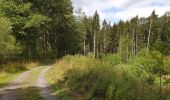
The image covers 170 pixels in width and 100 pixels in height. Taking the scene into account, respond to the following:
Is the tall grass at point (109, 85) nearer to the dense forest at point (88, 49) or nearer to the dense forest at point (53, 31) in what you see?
the dense forest at point (88, 49)

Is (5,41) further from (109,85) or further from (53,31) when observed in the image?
(53,31)

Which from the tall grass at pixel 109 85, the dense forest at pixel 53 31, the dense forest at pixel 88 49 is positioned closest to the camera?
the tall grass at pixel 109 85

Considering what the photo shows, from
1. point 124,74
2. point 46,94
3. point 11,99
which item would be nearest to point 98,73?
point 124,74

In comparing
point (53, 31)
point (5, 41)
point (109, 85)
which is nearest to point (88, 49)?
point (53, 31)

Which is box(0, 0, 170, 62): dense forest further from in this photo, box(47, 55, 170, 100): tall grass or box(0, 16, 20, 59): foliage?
box(47, 55, 170, 100): tall grass

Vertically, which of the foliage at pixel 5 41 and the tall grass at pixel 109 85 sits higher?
the foliage at pixel 5 41

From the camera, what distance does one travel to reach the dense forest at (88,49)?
1658 cm

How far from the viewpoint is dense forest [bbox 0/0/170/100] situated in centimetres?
1658

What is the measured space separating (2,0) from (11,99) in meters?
39.2

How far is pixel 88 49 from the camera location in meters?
132

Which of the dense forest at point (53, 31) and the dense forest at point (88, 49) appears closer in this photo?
the dense forest at point (88, 49)

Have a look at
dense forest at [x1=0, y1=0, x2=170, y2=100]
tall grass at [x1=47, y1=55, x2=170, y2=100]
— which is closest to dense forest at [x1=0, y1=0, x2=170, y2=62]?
dense forest at [x1=0, y1=0, x2=170, y2=100]

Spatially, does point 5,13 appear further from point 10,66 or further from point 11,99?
point 11,99

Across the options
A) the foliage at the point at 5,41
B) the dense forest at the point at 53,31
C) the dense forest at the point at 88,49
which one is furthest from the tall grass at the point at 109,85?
the foliage at the point at 5,41
